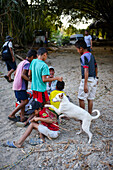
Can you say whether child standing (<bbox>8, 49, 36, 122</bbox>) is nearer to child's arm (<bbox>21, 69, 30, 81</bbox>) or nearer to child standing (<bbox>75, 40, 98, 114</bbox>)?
child's arm (<bbox>21, 69, 30, 81</bbox>)

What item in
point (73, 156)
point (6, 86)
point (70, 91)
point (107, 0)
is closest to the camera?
point (73, 156)

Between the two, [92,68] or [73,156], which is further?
[92,68]

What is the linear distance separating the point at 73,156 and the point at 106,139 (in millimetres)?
704

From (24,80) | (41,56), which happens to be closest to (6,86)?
(24,80)

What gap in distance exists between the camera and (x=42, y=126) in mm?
2514

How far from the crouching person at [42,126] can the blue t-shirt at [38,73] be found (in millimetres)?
295

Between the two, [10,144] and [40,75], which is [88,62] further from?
[10,144]

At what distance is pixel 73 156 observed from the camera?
2.21 meters

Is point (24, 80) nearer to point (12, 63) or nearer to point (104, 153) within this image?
point (104, 153)

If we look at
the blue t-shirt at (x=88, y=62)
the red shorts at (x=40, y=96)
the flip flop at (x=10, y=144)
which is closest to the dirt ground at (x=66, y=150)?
the flip flop at (x=10, y=144)

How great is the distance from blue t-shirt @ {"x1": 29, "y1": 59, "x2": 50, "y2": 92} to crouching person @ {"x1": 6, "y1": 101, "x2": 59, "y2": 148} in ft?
0.97

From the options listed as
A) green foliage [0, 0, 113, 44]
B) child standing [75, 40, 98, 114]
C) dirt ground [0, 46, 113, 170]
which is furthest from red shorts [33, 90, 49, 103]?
green foliage [0, 0, 113, 44]

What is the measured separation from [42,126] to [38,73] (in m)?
0.90

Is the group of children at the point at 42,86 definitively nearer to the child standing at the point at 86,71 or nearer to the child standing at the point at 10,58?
the child standing at the point at 86,71
